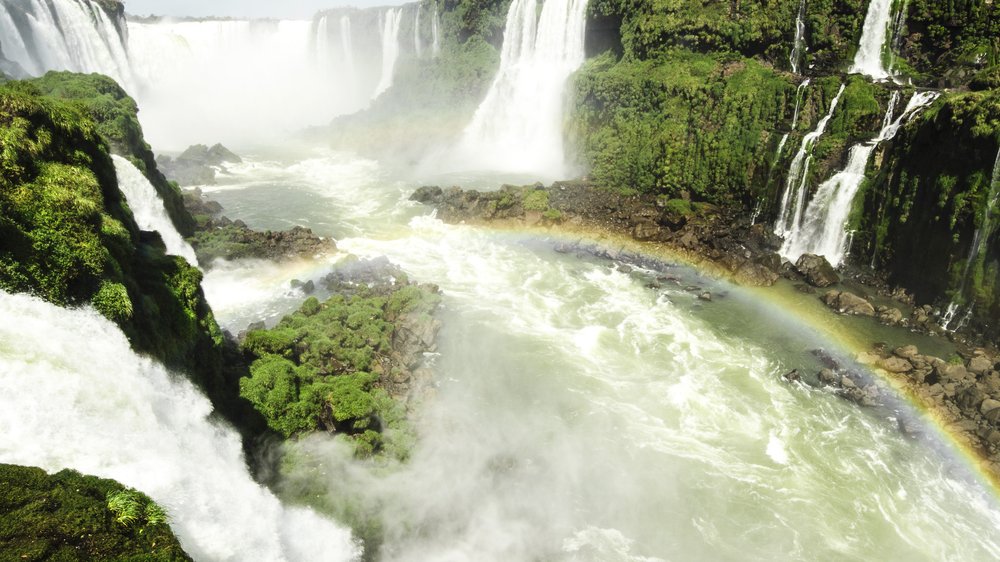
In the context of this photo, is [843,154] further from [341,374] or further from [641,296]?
[341,374]

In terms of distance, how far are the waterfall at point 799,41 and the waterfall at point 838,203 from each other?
8.91 metres

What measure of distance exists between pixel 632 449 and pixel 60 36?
67.8 meters

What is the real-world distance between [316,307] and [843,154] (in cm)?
2778

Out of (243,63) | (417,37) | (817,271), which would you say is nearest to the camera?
(817,271)

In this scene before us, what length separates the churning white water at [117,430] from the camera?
7.89 metres

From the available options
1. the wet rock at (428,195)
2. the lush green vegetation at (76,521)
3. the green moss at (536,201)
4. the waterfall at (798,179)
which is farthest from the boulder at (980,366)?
the wet rock at (428,195)

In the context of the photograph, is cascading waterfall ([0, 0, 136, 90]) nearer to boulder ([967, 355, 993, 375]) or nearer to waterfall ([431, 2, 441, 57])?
waterfall ([431, 2, 441, 57])

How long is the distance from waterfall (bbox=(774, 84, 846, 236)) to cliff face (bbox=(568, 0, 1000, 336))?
261mm

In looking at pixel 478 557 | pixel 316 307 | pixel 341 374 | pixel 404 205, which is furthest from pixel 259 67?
pixel 478 557

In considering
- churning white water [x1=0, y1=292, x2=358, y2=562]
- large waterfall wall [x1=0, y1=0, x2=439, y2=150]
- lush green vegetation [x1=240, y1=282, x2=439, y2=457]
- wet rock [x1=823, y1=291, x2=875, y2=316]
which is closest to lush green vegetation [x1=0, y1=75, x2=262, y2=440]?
churning white water [x1=0, y1=292, x2=358, y2=562]

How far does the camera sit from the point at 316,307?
21781mm

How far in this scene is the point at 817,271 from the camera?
84.3 ft

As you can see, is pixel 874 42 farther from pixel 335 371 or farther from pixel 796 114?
pixel 335 371

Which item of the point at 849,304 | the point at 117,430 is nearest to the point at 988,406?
the point at 849,304
